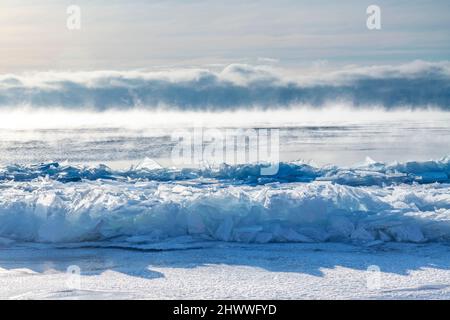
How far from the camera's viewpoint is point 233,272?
12.7ft

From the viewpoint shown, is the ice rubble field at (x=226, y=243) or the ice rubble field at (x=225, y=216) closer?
the ice rubble field at (x=226, y=243)

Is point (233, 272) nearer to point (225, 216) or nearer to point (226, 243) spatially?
point (226, 243)

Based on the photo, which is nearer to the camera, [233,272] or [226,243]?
[233,272]

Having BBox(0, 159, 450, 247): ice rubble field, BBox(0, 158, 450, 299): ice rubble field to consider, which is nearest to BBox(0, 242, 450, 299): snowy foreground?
BBox(0, 158, 450, 299): ice rubble field

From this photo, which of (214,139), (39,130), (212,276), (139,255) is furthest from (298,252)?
(39,130)

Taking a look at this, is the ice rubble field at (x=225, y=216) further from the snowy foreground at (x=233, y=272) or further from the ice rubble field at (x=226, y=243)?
the snowy foreground at (x=233, y=272)

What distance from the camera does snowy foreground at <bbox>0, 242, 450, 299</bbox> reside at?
11.6 ft

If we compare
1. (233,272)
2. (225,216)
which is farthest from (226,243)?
(233,272)

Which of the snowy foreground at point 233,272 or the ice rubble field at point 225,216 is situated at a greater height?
the ice rubble field at point 225,216

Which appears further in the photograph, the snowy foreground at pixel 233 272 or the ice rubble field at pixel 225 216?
the ice rubble field at pixel 225 216

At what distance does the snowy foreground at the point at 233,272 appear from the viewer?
3.53 metres

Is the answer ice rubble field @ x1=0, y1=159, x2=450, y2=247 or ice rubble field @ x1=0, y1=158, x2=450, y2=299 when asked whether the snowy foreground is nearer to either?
ice rubble field @ x1=0, y1=158, x2=450, y2=299

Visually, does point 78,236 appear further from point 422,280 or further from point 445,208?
point 445,208

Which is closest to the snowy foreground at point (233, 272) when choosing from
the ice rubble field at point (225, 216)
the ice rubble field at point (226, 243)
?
the ice rubble field at point (226, 243)
